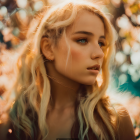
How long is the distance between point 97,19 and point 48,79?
66 cm

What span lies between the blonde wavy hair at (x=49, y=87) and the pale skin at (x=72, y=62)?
0.19 feet

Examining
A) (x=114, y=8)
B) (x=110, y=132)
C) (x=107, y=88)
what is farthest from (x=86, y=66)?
(x=114, y=8)

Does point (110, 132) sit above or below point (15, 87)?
below

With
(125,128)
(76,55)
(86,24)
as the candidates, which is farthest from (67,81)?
(125,128)

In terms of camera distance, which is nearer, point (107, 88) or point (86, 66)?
point (86, 66)

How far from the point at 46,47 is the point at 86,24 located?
0.39 m

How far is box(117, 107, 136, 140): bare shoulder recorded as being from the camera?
4.04 ft

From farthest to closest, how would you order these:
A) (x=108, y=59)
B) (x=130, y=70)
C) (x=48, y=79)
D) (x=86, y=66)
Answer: (x=130, y=70) → (x=108, y=59) → (x=48, y=79) → (x=86, y=66)

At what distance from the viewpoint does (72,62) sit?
1200 mm

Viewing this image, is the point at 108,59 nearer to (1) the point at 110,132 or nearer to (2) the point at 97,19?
(2) the point at 97,19

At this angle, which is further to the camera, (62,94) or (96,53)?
(62,94)

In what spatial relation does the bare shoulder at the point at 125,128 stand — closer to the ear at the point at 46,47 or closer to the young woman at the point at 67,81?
the young woman at the point at 67,81

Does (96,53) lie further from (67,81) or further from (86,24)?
(67,81)

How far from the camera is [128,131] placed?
1.25 m
